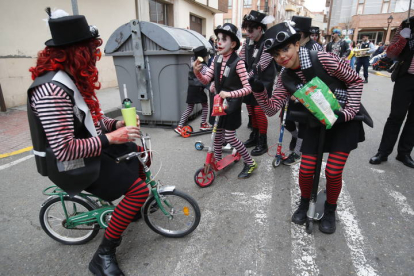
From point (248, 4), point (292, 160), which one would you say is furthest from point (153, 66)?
point (248, 4)

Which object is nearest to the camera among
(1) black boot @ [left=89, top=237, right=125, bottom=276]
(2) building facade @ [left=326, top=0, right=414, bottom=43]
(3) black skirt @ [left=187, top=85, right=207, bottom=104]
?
(1) black boot @ [left=89, top=237, right=125, bottom=276]

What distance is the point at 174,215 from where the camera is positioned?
2510 mm

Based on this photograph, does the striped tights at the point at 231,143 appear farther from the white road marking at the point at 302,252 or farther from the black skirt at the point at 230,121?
the white road marking at the point at 302,252

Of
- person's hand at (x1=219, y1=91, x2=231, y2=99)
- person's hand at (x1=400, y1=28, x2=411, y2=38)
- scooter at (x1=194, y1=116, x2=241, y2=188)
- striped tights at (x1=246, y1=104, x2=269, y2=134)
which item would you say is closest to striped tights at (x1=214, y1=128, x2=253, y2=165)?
scooter at (x1=194, y1=116, x2=241, y2=188)

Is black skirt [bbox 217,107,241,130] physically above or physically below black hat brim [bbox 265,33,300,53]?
below

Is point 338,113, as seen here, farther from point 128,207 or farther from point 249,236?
point 128,207

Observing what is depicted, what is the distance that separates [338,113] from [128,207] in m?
1.76

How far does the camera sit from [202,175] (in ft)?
11.0

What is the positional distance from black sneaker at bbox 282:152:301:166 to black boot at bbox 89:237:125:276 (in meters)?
2.76

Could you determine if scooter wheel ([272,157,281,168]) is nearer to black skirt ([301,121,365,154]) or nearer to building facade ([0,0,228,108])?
black skirt ([301,121,365,154])

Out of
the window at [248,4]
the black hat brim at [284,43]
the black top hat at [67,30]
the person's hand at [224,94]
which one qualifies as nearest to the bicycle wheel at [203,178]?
the person's hand at [224,94]

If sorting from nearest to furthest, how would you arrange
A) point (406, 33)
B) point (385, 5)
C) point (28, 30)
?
point (406, 33), point (28, 30), point (385, 5)

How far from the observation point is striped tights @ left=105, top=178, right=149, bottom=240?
1937 mm

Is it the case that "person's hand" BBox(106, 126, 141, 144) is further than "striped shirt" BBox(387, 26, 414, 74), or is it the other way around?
"striped shirt" BBox(387, 26, 414, 74)
